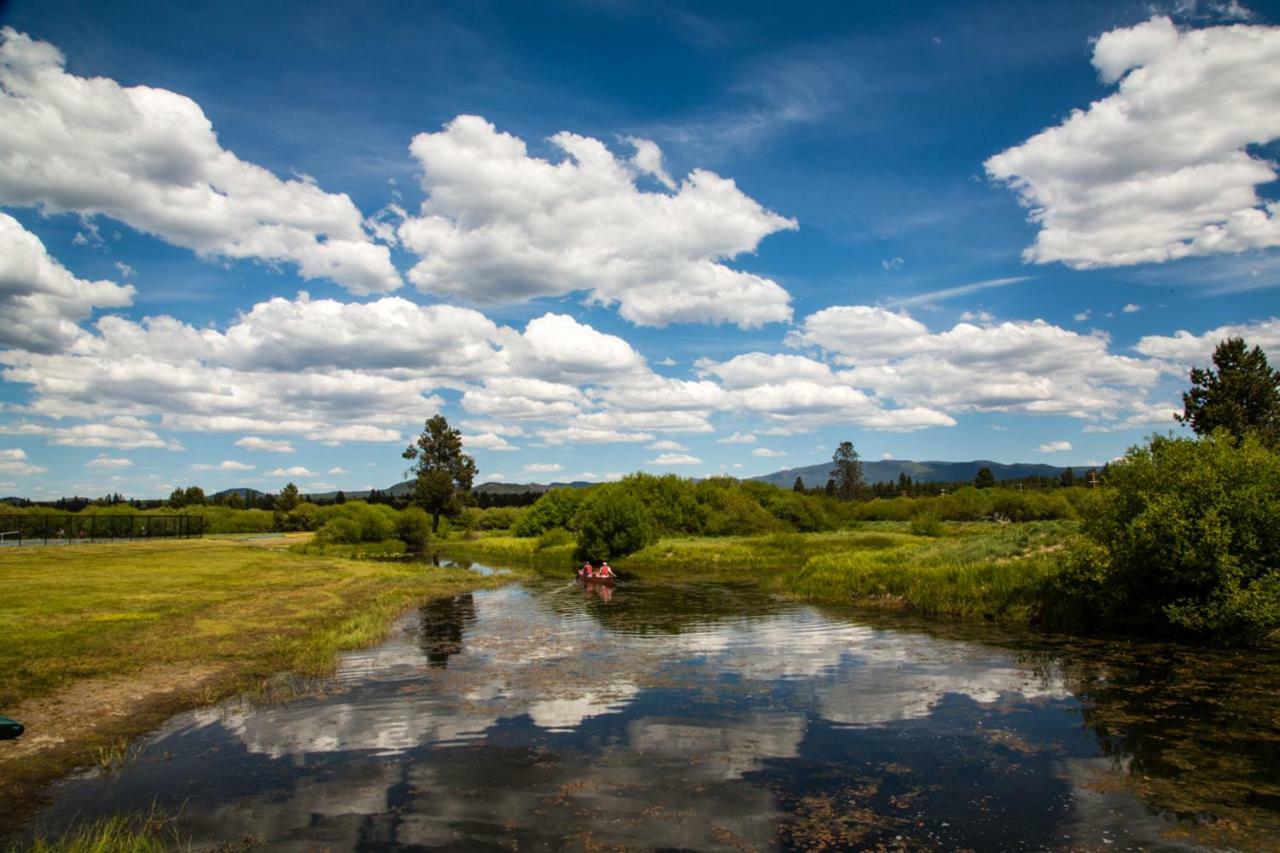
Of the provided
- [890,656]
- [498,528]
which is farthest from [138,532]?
[890,656]

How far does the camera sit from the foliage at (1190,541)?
82.5ft

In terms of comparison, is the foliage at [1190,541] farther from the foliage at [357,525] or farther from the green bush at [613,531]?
the foliage at [357,525]

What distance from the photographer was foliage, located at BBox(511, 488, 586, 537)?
11594cm

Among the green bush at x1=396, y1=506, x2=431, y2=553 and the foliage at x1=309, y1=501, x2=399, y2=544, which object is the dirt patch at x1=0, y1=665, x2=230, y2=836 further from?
the green bush at x1=396, y1=506, x2=431, y2=553

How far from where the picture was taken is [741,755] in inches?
642

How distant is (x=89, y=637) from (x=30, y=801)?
50.3 ft

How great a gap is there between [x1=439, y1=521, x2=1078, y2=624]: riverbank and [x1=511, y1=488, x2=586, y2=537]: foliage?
38409 millimetres

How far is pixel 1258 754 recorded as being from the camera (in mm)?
15492

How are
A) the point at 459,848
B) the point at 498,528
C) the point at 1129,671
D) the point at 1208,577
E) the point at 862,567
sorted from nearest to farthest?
1. the point at 459,848
2. the point at 1129,671
3. the point at 1208,577
4. the point at 862,567
5. the point at 498,528

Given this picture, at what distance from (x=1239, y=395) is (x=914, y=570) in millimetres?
54182

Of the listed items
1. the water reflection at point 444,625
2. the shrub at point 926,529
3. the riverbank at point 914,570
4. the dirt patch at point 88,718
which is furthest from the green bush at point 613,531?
the dirt patch at point 88,718

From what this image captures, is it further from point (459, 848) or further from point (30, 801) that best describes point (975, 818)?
point (30, 801)

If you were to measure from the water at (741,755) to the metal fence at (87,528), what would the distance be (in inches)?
3274

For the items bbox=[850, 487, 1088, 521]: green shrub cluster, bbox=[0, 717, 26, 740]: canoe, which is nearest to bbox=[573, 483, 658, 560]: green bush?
bbox=[0, 717, 26, 740]: canoe
